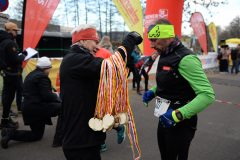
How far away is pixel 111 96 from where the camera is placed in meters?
1.71

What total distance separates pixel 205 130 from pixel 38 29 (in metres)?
4.67

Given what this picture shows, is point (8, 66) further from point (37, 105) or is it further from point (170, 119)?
point (170, 119)

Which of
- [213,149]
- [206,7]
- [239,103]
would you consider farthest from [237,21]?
[213,149]

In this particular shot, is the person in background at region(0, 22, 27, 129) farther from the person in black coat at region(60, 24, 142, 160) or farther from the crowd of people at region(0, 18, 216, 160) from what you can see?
the person in black coat at region(60, 24, 142, 160)

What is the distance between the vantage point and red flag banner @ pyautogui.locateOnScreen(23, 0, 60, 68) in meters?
5.16

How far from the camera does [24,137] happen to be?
11.8 feet

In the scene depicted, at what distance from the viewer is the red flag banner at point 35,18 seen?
5156 millimetres

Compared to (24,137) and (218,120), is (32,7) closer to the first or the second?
(24,137)

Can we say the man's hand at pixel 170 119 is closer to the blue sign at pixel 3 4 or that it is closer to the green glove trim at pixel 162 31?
the green glove trim at pixel 162 31

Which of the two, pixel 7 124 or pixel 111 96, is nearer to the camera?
pixel 111 96

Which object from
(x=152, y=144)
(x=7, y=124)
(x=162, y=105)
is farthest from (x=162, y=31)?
(x=7, y=124)

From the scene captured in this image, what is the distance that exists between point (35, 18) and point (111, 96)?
4.44 metres

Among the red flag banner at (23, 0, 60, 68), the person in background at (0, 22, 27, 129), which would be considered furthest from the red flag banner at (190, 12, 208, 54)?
the person in background at (0, 22, 27, 129)

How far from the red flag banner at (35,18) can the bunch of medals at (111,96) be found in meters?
4.29
